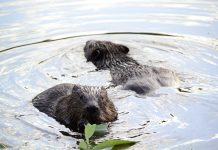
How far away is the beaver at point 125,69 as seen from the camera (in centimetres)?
808

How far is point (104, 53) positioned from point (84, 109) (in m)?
3.01

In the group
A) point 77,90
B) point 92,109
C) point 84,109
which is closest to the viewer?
point 92,109

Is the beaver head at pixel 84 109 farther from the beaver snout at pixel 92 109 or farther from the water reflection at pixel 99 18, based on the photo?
the water reflection at pixel 99 18

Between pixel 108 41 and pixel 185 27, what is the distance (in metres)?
1.56

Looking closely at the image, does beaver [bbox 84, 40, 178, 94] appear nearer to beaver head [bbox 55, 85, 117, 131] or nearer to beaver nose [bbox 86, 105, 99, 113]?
beaver head [bbox 55, 85, 117, 131]

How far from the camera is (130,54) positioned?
1009cm

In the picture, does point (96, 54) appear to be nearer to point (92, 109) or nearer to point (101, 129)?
point (92, 109)

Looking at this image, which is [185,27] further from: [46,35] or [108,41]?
[46,35]

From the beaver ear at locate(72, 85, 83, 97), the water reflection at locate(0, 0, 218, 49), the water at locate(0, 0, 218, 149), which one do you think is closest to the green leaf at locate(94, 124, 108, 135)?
the water at locate(0, 0, 218, 149)

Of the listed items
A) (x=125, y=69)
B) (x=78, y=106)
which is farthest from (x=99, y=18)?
(x=78, y=106)

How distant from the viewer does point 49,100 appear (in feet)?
25.8

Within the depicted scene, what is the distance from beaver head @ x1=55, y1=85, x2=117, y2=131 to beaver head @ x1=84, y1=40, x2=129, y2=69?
2.25 meters

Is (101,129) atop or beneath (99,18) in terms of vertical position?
beneath

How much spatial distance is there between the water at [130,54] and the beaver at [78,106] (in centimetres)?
13
